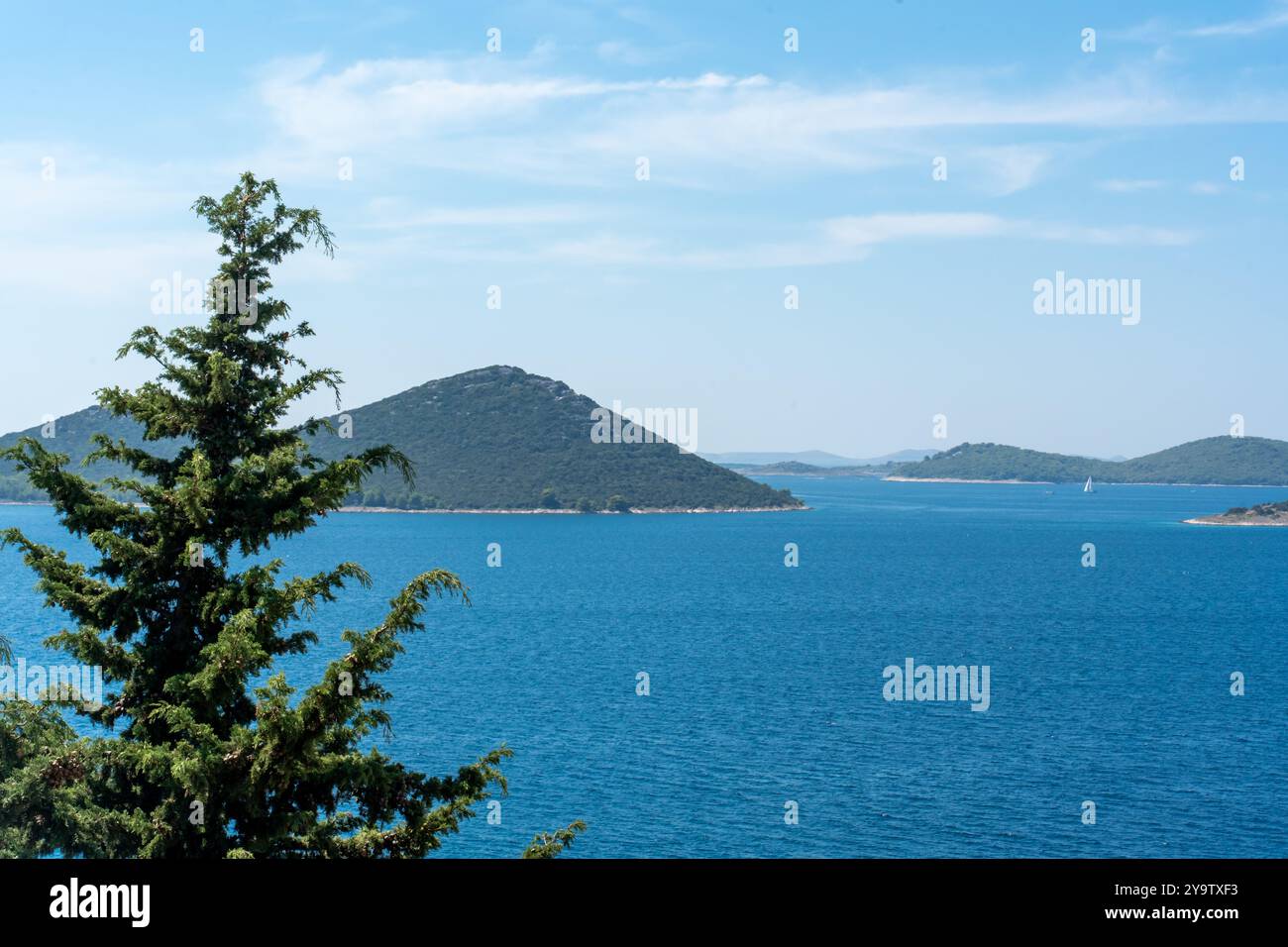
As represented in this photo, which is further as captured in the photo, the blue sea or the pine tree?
the blue sea

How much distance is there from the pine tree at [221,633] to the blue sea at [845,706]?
25281 millimetres

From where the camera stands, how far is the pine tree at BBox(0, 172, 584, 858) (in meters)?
12.8

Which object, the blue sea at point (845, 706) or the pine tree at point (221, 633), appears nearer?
the pine tree at point (221, 633)

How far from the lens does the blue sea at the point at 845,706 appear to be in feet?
140

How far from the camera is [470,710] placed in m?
62.6

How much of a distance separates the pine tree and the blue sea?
25.3 m

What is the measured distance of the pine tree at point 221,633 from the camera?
12844mm

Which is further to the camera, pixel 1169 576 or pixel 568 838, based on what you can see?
pixel 1169 576

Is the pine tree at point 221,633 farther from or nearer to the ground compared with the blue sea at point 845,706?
farther from the ground

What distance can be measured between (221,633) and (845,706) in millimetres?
55063

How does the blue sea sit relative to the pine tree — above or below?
below
